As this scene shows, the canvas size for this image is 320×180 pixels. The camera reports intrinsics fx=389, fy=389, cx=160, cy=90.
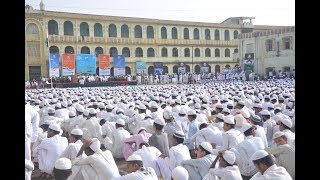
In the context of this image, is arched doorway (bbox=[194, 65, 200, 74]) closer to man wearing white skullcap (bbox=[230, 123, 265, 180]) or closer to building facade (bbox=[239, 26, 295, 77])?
building facade (bbox=[239, 26, 295, 77])

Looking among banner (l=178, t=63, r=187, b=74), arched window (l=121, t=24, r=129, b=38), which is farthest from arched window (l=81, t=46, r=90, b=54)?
banner (l=178, t=63, r=187, b=74)

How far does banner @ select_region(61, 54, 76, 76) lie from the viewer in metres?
28.8

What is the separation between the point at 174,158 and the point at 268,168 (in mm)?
1539

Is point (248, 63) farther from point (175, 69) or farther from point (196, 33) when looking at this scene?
point (196, 33)

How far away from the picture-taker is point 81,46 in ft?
125

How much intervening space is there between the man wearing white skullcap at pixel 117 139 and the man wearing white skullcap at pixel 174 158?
2.23 meters

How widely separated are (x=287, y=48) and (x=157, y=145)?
96.7ft

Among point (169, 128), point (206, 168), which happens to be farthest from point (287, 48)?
point (206, 168)

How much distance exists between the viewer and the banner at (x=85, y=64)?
96.4ft

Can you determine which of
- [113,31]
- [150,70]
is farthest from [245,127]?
[150,70]

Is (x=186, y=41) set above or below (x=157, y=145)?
above

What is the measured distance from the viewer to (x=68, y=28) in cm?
3784

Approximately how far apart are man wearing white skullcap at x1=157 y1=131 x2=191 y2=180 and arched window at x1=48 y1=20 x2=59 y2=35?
33.4 metres
